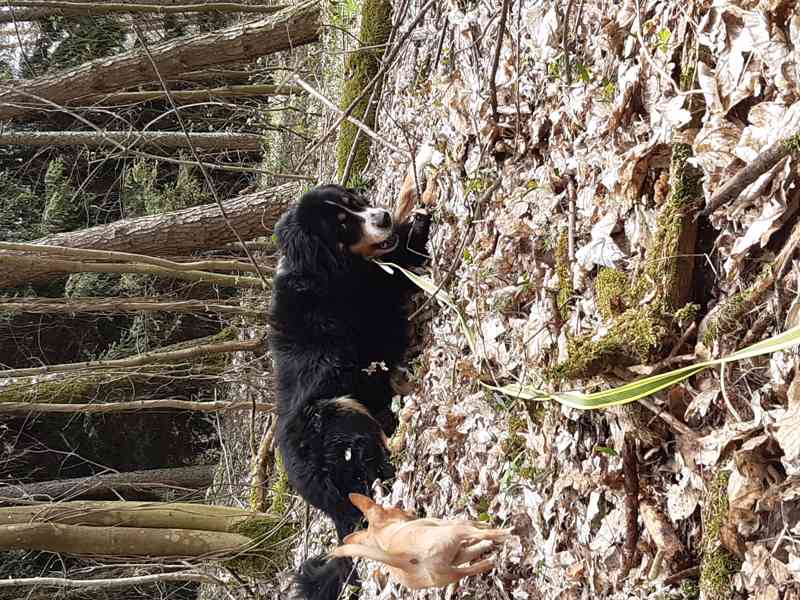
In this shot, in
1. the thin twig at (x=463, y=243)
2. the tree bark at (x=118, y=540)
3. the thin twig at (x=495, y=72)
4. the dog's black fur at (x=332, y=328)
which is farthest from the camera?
the tree bark at (x=118, y=540)

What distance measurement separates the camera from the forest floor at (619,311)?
2.11 metres

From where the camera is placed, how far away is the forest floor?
2.11 m

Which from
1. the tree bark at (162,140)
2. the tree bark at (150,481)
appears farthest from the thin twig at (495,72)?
the tree bark at (150,481)

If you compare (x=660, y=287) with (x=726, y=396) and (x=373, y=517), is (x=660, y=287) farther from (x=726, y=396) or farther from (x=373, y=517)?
(x=373, y=517)

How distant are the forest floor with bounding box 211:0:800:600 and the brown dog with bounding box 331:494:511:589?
21 cm

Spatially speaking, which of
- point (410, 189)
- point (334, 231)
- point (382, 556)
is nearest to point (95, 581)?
point (334, 231)

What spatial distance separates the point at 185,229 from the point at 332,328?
332 centimetres

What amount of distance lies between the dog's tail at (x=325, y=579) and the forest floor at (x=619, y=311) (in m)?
0.53

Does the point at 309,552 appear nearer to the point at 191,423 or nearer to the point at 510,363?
the point at 510,363

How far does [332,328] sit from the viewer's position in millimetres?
4945

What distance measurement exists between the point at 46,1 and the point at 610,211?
6.52 metres

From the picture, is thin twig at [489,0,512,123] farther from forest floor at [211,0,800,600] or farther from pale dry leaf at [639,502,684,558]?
pale dry leaf at [639,502,684,558]

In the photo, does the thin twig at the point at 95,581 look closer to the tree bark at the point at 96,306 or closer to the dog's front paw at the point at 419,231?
the tree bark at the point at 96,306

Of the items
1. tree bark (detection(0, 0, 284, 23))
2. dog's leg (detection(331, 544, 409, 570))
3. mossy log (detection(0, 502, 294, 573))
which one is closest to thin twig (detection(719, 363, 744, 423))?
dog's leg (detection(331, 544, 409, 570))
